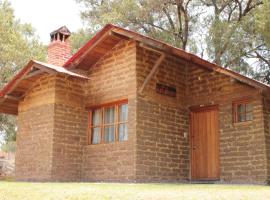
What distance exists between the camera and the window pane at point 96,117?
12.6 meters

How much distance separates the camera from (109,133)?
1216 centimetres

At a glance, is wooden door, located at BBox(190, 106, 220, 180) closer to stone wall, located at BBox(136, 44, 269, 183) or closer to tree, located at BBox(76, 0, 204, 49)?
stone wall, located at BBox(136, 44, 269, 183)

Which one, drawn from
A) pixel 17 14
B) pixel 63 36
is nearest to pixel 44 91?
pixel 63 36

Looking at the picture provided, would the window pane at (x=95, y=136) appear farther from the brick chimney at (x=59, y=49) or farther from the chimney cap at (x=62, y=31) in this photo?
the chimney cap at (x=62, y=31)

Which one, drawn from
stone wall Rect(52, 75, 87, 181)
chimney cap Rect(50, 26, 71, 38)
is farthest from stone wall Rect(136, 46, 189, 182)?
chimney cap Rect(50, 26, 71, 38)

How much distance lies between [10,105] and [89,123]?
129 inches

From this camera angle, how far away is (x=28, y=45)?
22.7 metres

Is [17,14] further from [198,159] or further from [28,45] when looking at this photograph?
[198,159]

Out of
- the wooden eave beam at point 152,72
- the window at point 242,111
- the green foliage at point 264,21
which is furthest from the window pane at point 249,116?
the green foliage at point 264,21

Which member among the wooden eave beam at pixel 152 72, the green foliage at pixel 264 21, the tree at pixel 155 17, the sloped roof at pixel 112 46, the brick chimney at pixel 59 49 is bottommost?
the wooden eave beam at pixel 152 72

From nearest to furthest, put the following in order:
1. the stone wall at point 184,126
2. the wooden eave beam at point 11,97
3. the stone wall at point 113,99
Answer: the stone wall at point 184,126, the stone wall at point 113,99, the wooden eave beam at point 11,97

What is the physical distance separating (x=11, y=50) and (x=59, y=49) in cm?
725

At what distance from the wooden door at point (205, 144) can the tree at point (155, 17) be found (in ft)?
25.4

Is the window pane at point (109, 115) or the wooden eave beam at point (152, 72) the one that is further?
the window pane at point (109, 115)
